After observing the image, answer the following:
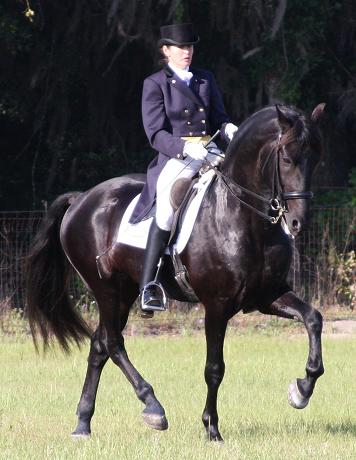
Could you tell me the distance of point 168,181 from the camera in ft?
28.1

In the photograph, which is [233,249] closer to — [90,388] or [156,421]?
[156,421]

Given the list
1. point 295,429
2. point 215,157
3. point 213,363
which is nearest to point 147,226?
point 215,157

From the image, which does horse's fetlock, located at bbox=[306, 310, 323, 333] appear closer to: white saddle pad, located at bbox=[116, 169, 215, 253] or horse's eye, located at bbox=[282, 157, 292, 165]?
white saddle pad, located at bbox=[116, 169, 215, 253]

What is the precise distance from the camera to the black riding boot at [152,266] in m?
8.50

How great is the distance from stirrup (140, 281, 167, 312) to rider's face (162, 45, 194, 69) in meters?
1.53

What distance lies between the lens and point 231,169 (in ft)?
26.9

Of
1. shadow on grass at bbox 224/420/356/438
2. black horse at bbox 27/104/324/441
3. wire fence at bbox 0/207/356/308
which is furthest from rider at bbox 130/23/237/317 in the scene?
wire fence at bbox 0/207/356/308

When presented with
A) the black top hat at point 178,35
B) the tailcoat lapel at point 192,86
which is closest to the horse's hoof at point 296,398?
the tailcoat lapel at point 192,86

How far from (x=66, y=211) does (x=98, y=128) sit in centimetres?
1066

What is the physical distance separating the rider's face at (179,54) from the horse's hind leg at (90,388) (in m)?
2.09

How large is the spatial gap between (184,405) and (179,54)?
2.98m

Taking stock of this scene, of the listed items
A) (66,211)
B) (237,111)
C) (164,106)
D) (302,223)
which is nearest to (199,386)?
(66,211)

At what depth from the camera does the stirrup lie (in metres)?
8.48

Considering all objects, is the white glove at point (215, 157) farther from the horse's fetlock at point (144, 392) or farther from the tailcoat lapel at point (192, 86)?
the horse's fetlock at point (144, 392)
